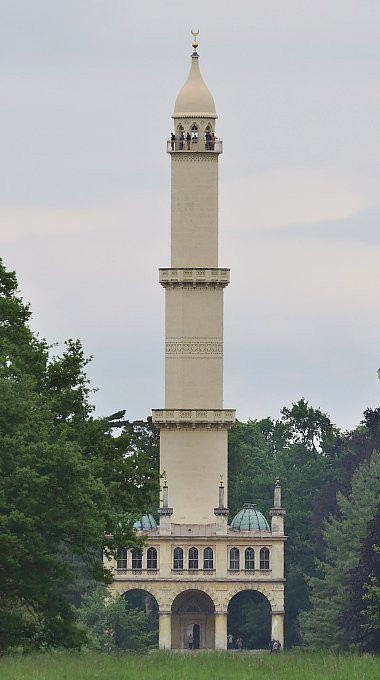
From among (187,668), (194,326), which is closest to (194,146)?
(194,326)

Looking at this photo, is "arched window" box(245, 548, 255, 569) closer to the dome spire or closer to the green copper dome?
the green copper dome

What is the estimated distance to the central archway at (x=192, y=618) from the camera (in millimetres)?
162000

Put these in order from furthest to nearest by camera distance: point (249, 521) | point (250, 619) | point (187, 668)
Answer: point (250, 619)
point (249, 521)
point (187, 668)

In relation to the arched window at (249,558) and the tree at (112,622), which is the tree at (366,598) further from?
the arched window at (249,558)

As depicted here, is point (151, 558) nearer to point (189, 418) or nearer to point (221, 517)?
point (221, 517)

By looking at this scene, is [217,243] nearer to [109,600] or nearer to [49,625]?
[109,600]

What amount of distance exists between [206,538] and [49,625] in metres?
78.2

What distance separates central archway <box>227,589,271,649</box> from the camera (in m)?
163

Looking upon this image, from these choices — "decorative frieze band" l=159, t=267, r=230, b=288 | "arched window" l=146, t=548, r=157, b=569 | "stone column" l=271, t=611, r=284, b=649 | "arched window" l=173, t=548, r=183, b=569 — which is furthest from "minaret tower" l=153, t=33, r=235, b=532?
"stone column" l=271, t=611, r=284, b=649

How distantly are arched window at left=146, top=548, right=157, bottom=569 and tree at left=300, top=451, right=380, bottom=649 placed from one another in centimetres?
1371

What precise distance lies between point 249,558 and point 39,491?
79.9 meters

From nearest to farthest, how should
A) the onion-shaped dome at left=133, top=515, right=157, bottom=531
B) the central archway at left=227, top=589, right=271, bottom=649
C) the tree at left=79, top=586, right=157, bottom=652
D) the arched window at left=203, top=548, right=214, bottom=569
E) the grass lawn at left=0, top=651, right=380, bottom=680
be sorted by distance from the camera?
the grass lawn at left=0, top=651, right=380, bottom=680
the tree at left=79, top=586, right=157, bottom=652
the arched window at left=203, top=548, right=214, bottom=569
the onion-shaped dome at left=133, top=515, right=157, bottom=531
the central archway at left=227, top=589, right=271, bottom=649

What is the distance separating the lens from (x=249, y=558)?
526ft

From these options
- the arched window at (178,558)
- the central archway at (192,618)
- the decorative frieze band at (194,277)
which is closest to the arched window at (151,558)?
the arched window at (178,558)
